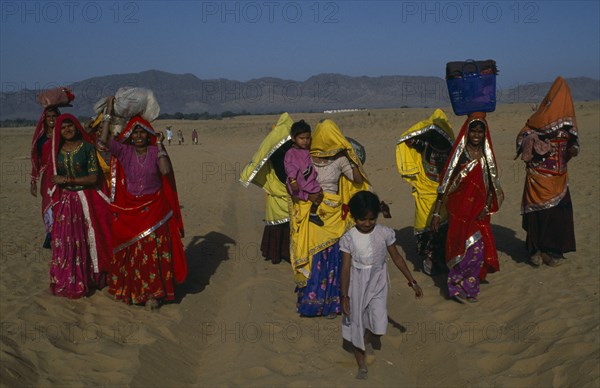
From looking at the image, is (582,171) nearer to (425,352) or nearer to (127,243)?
(425,352)

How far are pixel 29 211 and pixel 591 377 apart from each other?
1211 centimetres

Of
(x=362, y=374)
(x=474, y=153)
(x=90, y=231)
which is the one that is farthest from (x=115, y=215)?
(x=474, y=153)

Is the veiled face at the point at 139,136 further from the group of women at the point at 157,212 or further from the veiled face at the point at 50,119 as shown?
the veiled face at the point at 50,119

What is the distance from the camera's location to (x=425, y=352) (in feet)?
19.0

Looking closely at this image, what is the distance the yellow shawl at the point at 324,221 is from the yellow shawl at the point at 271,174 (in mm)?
1715

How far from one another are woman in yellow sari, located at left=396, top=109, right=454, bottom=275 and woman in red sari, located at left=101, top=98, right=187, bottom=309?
3.42m

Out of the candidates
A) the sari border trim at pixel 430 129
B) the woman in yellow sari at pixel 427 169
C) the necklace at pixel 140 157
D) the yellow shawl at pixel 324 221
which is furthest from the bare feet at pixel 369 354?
the sari border trim at pixel 430 129

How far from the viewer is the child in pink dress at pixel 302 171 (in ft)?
21.5

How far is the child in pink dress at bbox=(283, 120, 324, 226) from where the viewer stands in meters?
6.55

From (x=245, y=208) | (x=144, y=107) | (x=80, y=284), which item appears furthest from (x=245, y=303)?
(x=245, y=208)

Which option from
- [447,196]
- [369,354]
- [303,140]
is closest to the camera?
[369,354]

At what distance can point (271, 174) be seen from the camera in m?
8.72

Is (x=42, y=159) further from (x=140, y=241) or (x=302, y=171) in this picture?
(x=302, y=171)

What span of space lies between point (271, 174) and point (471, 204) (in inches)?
116
